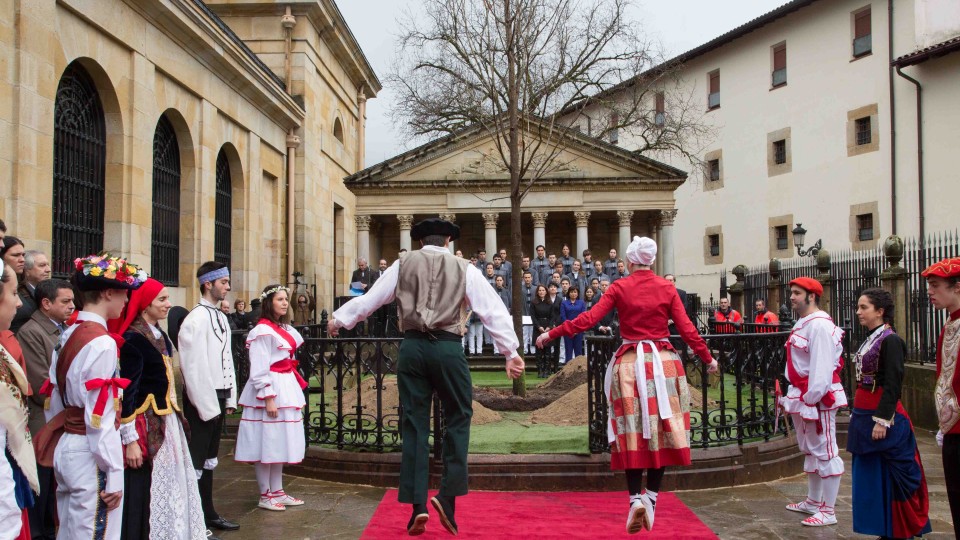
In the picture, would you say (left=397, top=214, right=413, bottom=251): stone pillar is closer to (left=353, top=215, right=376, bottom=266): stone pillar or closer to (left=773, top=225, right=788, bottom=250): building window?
(left=353, top=215, right=376, bottom=266): stone pillar

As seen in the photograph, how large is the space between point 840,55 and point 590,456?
29.5m

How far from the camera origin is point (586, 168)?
3494cm

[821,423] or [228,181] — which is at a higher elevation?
[228,181]

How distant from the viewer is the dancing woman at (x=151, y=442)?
14.6 ft

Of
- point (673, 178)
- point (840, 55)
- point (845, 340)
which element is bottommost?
point (845, 340)

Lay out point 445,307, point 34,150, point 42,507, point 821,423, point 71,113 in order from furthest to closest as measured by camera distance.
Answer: point 71,113, point 34,150, point 821,423, point 445,307, point 42,507

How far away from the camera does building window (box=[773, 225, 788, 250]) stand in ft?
113

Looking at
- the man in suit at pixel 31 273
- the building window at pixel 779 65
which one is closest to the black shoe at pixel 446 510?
the man in suit at pixel 31 273

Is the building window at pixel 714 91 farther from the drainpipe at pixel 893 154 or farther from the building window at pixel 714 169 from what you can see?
the drainpipe at pixel 893 154

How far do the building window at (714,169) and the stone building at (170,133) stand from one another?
21.5 m

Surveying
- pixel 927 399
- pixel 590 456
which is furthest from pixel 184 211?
pixel 927 399

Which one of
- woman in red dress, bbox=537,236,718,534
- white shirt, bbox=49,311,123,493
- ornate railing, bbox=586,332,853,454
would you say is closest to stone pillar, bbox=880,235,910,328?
ornate railing, bbox=586,332,853,454

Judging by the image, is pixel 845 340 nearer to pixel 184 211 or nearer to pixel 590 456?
pixel 590 456

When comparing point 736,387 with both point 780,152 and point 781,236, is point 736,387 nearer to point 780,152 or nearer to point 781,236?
point 781,236
